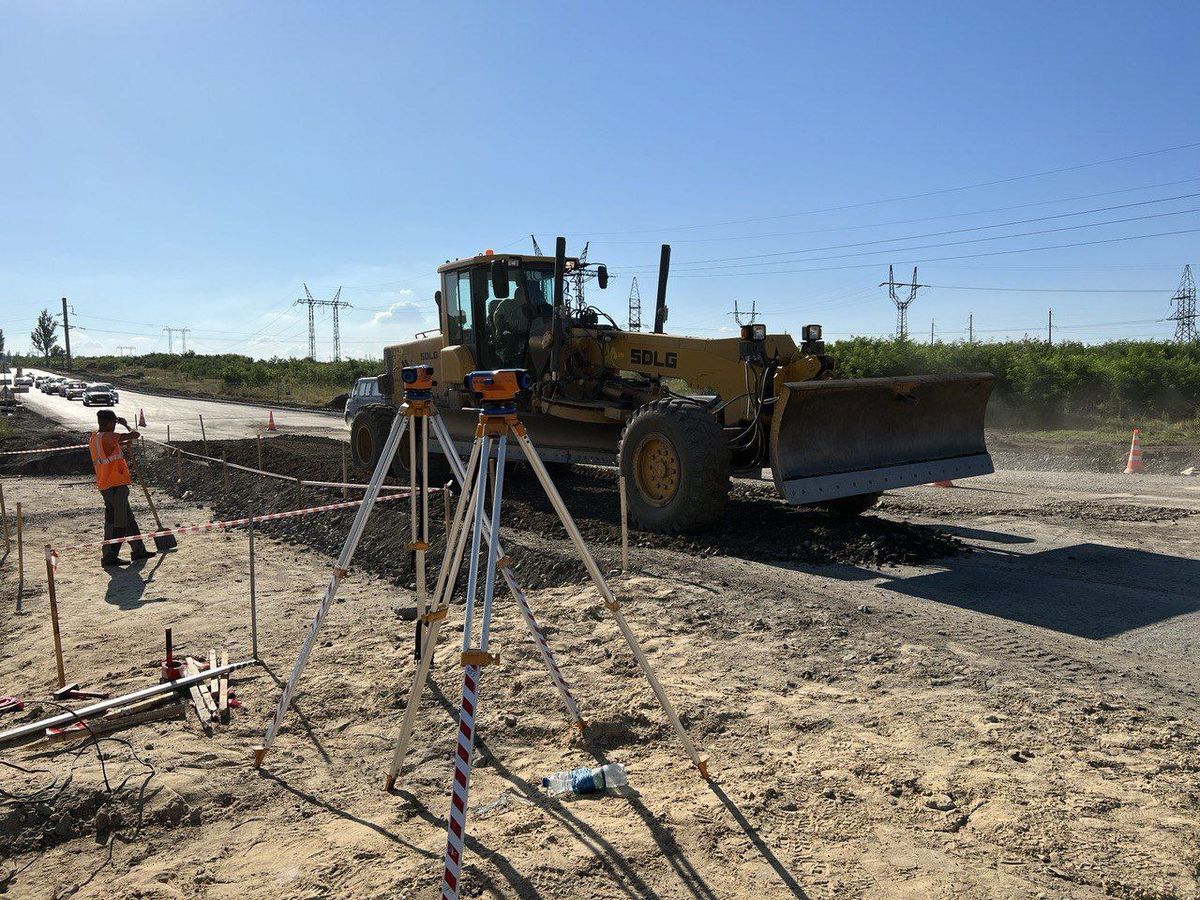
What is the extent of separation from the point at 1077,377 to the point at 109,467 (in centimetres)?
2368

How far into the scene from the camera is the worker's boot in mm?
10055

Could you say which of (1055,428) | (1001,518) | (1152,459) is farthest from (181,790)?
(1055,428)

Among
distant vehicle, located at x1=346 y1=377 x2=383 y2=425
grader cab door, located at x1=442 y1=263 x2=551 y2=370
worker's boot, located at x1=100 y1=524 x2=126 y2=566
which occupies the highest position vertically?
grader cab door, located at x1=442 y1=263 x2=551 y2=370

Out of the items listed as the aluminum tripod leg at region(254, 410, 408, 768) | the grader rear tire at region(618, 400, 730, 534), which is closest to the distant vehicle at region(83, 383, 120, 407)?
the grader rear tire at region(618, 400, 730, 534)

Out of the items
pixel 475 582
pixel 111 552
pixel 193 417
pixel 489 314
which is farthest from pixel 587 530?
pixel 193 417

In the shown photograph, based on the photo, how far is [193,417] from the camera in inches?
1476

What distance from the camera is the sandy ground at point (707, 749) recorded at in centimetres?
366

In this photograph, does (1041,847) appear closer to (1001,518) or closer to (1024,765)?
(1024,765)

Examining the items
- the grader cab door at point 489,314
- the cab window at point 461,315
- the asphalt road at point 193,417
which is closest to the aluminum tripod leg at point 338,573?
the grader cab door at point 489,314

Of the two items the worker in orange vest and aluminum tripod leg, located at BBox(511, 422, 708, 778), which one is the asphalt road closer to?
the worker in orange vest

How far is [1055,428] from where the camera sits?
2445 centimetres

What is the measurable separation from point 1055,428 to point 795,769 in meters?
23.2

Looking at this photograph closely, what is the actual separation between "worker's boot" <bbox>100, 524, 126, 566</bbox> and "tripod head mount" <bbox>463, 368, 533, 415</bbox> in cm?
768

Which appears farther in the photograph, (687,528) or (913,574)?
(687,528)
